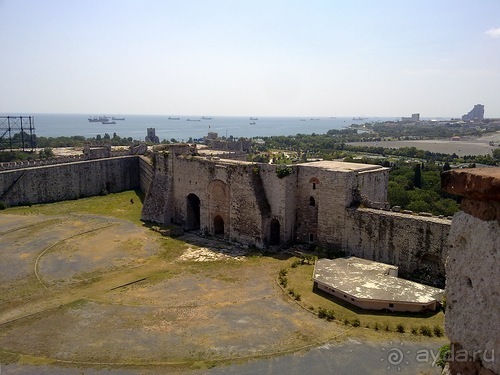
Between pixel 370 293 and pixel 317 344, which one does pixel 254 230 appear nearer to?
pixel 370 293

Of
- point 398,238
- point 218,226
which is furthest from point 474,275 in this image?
point 218,226

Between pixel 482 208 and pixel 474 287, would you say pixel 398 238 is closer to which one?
pixel 474 287

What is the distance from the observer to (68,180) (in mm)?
34531

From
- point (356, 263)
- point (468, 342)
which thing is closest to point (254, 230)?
point (356, 263)

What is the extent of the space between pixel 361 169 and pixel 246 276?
8353 millimetres

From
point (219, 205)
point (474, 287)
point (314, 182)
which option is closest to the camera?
point (474, 287)

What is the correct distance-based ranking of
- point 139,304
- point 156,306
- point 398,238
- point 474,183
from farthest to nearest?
point 398,238 → point 139,304 → point 156,306 → point 474,183

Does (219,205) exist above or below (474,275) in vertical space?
below

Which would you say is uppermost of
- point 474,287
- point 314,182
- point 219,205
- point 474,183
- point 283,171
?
point 474,183

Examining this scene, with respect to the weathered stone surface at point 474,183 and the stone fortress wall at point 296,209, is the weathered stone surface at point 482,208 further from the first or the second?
the stone fortress wall at point 296,209

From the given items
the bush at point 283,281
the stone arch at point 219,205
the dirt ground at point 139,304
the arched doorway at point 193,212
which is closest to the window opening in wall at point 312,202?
the dirt ground at point 139,304

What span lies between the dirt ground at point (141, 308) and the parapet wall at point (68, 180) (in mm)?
8683

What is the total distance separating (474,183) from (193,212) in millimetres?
24564

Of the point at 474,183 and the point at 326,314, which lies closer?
the point at 474,183
